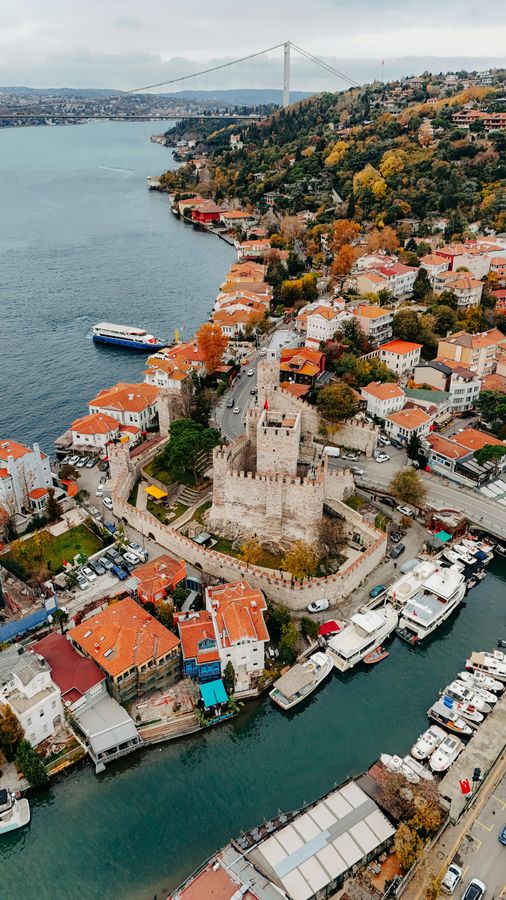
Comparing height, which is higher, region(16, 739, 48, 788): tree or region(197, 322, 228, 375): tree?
region(197, 322, 228, 375): tree

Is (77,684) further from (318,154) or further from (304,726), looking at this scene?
(318,154)

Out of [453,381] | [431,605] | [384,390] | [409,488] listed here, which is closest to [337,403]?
[384,390]

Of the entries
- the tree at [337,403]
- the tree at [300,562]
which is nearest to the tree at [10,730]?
the tree at [300,562]

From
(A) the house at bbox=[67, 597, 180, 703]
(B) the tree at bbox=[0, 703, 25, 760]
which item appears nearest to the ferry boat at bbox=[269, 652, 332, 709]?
(A) the house at bbox=[67, 597, 180, 703]

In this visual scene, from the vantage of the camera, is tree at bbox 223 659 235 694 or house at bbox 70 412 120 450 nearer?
tree at bbox 223 659 235 694

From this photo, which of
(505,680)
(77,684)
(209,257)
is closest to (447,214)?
(209,257)

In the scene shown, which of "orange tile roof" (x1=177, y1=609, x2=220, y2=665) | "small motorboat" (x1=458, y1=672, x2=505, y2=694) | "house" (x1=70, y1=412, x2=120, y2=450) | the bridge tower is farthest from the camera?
the bridge tower

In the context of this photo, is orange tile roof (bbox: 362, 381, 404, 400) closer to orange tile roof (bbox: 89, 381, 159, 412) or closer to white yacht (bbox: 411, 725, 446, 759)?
orange tile roof (bbox: 89, 381, 159, 412)
